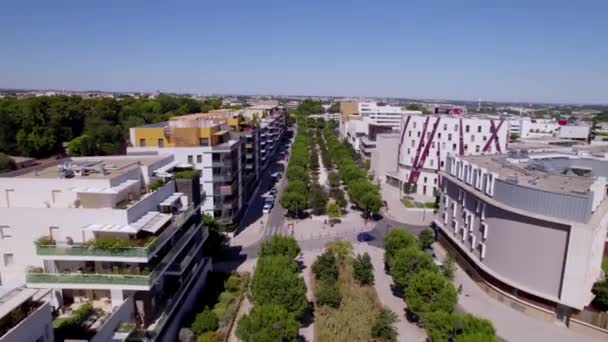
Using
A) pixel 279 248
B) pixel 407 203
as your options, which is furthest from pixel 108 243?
pixel 407 203

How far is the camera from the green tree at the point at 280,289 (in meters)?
30.7

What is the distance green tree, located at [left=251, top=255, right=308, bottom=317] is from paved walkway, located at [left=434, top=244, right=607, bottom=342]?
52.7 ft

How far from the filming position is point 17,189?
2655 centimetres

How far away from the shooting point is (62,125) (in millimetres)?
96250

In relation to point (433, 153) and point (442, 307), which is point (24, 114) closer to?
point (433, 153)

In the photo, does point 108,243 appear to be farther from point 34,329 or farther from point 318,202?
point 318,202

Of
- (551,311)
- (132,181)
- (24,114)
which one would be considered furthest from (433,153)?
(24,114)

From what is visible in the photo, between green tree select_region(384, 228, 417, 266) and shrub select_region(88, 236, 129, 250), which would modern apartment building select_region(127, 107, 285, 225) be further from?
shrub select_region(88, 236, 129, 250)

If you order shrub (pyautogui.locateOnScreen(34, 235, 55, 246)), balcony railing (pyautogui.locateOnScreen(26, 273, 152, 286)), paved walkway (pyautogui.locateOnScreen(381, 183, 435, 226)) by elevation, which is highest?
shrub (pyautogui.locateOnScreen(34, 235, 55, 246))

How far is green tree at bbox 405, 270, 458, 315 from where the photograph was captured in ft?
102

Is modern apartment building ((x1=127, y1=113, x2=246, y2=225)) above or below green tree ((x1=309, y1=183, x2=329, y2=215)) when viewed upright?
above

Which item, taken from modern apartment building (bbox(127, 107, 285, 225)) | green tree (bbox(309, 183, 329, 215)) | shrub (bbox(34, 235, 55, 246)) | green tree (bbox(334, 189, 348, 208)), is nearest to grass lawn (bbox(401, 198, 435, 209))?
green tree (bbox(334, 189, 348, 208))

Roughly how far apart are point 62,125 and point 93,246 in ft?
284

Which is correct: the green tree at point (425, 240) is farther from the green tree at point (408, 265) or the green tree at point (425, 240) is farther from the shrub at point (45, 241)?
the shrub at point (45, 241)
